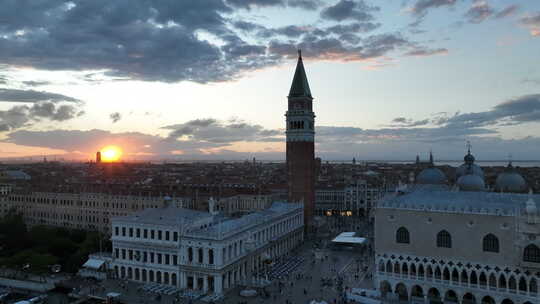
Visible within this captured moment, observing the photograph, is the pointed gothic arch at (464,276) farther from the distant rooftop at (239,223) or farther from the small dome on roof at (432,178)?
the small dome on roof at (432,178)

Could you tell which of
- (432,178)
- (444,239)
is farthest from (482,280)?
(432,178)

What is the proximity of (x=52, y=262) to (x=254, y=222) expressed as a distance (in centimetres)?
2225

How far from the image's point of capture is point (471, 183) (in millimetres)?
54219

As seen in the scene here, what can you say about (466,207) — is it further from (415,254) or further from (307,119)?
(307,119)

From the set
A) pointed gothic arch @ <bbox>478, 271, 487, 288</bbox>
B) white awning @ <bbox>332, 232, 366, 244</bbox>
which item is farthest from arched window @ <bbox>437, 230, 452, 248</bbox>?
white awning @ <bbox>332, 232, 366, 244</bbox>

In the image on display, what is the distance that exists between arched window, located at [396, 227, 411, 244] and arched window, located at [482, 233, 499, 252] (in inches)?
253

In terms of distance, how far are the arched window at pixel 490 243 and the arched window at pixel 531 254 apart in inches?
84.4

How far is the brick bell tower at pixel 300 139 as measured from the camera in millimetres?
68562

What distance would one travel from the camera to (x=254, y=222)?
51438 mm

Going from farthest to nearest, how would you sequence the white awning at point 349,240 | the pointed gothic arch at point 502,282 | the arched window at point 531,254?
the white awning at point 349,240 → the pointed gothic arch at point 502,282 → the arched window at point 531,254

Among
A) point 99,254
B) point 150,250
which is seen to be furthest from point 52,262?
point 150,250

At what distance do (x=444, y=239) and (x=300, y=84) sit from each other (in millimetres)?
35302

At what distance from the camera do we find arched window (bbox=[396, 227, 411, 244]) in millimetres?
42188

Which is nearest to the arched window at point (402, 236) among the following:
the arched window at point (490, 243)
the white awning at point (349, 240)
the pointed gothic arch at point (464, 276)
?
the pointed gothic arch at point (464, 276)
